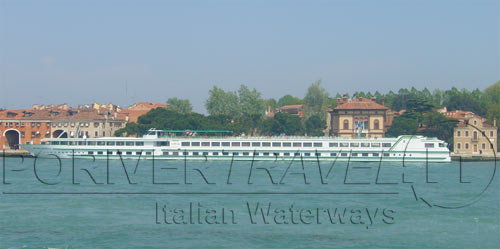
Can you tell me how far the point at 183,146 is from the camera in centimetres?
4791

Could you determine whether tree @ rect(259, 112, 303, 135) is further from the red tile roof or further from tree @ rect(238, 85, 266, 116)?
tree @ rect(238, 85, 266, 116)

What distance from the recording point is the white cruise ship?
4588 centimetres

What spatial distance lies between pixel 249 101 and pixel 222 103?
3.24 m

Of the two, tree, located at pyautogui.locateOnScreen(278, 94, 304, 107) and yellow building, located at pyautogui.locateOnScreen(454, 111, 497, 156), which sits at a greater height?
tree, located at pyautogui.locateOnScreen(278, 94, 304, 107)

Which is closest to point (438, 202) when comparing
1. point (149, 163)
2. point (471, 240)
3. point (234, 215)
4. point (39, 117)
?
point (471, 240)

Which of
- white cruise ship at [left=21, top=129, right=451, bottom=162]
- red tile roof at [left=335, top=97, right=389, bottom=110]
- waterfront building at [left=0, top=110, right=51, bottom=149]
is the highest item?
red tile roof at [left=335, top=97, right=389, bottom=110]

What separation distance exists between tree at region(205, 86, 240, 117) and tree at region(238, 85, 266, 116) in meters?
0.70

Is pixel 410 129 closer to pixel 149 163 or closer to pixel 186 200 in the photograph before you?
pixel 149 163

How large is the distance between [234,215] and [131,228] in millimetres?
3845

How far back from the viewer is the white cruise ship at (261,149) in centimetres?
4588

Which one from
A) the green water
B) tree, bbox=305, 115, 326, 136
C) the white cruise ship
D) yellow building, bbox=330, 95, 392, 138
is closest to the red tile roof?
yellow building, bbox=330, 95, 392, 138

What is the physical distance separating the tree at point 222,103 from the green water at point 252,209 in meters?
38.3

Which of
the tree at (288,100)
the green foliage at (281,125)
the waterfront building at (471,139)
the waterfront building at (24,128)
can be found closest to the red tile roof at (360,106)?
the green foliage at (281,125)

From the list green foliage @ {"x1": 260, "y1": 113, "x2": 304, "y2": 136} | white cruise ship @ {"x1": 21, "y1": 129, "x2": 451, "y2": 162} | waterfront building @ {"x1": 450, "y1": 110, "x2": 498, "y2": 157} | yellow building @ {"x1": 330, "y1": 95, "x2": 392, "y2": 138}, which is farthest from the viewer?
yellow building @ {"x1": 330, "y1": 95, "x2": 392, "y2": 138}
